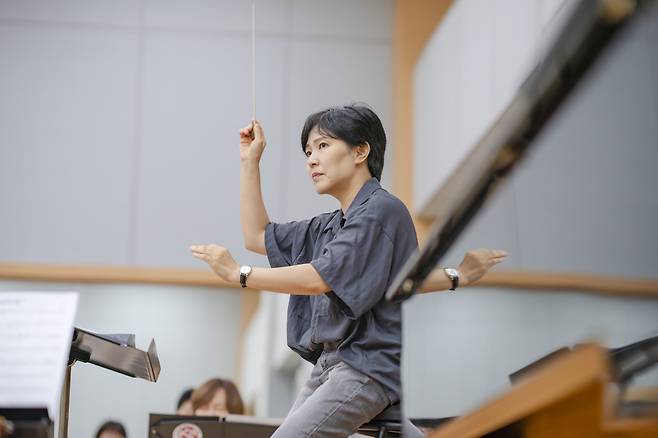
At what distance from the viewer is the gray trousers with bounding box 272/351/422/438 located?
1.96 meters

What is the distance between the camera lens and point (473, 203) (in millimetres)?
1445

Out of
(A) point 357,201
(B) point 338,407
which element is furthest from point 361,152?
(B) point 338,407

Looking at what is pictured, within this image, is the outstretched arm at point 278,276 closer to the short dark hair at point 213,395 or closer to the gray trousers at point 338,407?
the gray trousers at point 338,407

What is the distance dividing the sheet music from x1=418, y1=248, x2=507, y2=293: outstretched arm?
766 mm

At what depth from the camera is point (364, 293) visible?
2.03m

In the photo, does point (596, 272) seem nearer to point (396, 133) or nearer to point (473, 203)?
point (473, 203)

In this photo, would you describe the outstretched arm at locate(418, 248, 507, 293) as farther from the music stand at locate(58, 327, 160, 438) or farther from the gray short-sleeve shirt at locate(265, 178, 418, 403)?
the music stand at locate(58, 327, 160, 438)

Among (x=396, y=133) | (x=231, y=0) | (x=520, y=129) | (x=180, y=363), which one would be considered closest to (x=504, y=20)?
(x=396, y=133)

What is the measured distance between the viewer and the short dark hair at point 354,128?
2342 millimetres

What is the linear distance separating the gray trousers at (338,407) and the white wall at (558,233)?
0.24m

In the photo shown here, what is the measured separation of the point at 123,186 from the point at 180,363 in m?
1.14

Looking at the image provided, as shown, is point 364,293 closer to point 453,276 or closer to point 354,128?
point 453,276

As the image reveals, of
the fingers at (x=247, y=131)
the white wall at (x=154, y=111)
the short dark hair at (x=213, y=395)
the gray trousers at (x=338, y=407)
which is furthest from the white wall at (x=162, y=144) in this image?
the gray trousers at (x=338, y=407)

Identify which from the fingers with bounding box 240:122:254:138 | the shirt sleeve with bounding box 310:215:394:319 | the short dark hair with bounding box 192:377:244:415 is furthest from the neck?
the short dark hair with bounding box 192:377:244:415
